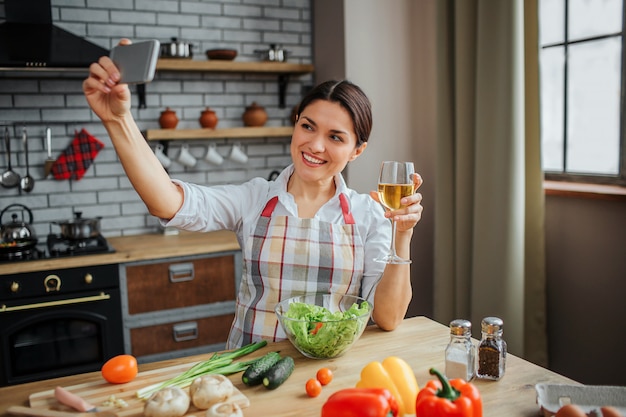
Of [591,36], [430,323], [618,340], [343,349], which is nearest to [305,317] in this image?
[343,349]

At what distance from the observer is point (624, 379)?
2.53 meters

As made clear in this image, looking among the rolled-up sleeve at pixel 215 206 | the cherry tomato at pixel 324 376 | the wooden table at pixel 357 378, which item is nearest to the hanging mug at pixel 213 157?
the rolled-up sleeve at pixel 215 206

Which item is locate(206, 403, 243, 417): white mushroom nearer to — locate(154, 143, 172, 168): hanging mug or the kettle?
the kettle

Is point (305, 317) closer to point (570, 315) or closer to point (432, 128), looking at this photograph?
point (570, 315)

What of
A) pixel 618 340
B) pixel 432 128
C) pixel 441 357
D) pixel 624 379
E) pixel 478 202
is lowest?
pixel 624 379

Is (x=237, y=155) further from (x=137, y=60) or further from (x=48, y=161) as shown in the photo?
(x=137, y=60)

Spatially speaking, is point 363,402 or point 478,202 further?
point 478,202

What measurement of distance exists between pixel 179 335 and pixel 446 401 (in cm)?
246

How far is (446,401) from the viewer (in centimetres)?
106

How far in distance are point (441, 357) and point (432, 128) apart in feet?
7.94

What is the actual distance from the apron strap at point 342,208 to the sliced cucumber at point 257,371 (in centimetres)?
62

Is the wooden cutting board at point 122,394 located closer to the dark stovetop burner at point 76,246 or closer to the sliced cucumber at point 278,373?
the sliced cucumber at point 278,373

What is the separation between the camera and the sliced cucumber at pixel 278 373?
135 centimetres

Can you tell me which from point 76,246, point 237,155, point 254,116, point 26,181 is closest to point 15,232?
point 76,246
